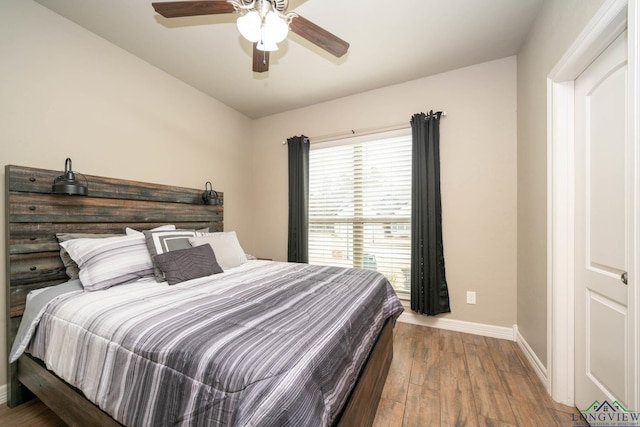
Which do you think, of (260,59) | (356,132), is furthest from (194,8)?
(356,132)

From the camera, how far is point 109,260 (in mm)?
1643

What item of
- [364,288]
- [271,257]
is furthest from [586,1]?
[271,257]

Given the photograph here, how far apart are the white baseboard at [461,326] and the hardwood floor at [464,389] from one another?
0.09m

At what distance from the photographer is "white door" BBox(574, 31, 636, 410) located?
118cm

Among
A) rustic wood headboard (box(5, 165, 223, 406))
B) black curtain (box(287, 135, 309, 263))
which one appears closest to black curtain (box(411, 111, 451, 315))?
black curtain (box(287, 135, 309, 263))

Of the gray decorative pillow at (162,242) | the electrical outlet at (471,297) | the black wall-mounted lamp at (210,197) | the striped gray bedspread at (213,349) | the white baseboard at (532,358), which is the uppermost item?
the black wall-mounted lamp at (210,197)

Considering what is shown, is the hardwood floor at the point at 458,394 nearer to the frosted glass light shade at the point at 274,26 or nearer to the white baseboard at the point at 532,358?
the white baseboard at the point at 532,358

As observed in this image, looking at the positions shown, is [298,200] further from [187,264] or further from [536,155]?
[536,155]

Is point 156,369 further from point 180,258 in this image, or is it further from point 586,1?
point 586,1

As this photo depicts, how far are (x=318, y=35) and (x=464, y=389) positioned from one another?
256 cm

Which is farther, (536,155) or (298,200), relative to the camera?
(298,200)

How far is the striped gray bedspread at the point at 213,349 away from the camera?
0.73 m

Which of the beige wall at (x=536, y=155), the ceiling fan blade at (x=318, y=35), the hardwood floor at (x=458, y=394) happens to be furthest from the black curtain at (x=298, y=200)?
the beige wall at (x=536, y=155)

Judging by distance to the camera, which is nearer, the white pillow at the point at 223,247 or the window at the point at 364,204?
the white pillow at the point at 223,247
